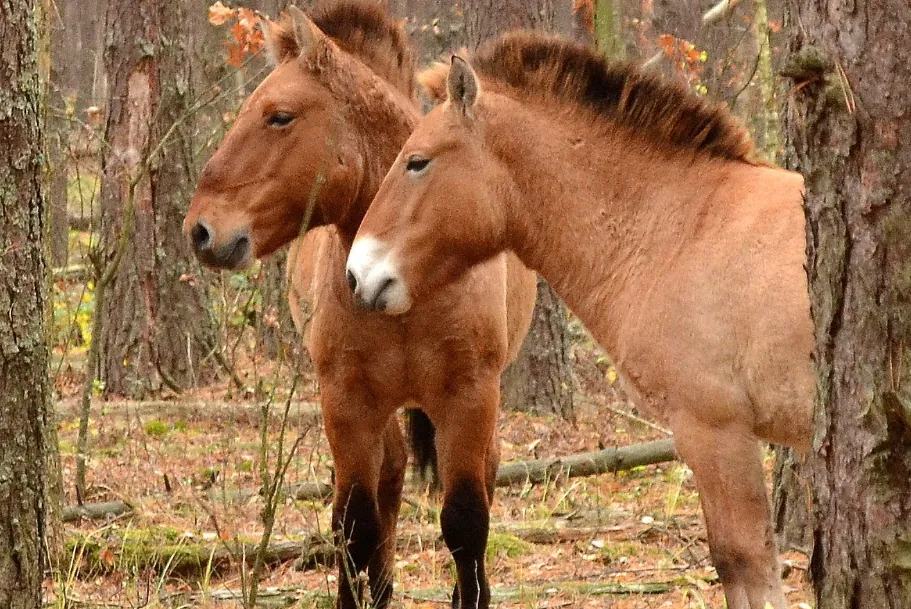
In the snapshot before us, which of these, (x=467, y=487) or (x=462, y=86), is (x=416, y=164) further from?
(x=467, y=487)

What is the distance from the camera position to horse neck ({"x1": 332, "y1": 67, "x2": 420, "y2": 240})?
17.4ft

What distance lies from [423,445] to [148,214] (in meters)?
4.48

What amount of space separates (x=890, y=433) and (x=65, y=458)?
640 cm

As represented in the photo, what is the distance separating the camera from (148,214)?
10.1m

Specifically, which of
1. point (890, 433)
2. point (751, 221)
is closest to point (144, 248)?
point (751, 221)

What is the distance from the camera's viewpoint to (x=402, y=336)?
530 centimetres

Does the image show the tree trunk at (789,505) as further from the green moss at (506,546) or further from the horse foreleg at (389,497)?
the horse foreleg at (389,497)

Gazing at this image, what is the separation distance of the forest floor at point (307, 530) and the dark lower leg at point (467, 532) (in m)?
0.27

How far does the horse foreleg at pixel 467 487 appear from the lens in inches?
214

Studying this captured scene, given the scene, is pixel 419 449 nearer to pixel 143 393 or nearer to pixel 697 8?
pixel 143 393

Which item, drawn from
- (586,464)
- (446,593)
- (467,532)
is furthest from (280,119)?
(586,464)

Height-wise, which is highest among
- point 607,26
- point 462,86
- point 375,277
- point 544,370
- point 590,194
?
point 607,26

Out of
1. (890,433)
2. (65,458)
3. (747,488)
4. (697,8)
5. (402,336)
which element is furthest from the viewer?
(697,8)

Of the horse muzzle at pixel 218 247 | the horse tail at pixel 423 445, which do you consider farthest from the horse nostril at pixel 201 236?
the horse tail at pixel 423 445
